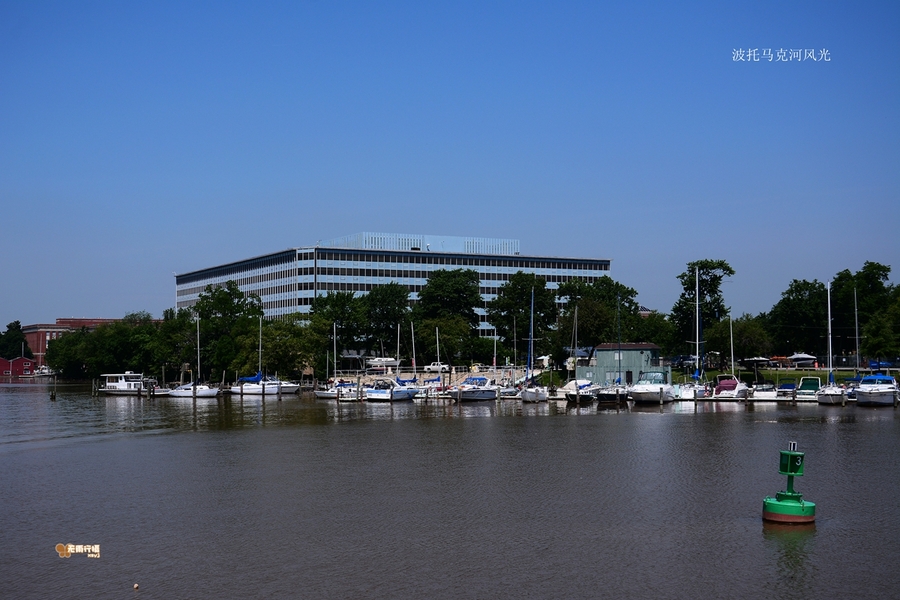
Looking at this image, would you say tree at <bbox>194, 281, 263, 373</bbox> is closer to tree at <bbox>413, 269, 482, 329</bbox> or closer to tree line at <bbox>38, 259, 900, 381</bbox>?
tree line at <bbox>38, 259, 900, 381</bbox>

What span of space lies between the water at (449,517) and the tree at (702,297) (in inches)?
3012

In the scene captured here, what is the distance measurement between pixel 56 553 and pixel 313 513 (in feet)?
21.6

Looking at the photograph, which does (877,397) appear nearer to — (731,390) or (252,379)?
(731,390)

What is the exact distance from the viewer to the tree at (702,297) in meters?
125

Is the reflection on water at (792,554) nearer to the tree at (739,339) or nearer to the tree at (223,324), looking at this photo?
the tree at (739,339)

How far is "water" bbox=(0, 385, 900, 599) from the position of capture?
17531 millimetres

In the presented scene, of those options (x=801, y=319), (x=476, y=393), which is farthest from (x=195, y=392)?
(x=801, y=319)

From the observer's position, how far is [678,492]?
91.2 feet

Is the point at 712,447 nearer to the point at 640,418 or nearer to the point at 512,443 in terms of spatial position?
the point at 512,443

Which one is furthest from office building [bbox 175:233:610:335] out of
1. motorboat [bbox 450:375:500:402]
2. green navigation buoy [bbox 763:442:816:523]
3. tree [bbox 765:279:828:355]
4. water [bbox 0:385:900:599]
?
green navigation buoy [bbox 763:442:816:523]

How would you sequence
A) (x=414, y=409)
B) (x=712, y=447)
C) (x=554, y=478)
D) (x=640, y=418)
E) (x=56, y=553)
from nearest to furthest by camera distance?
(x=56, y=553) < (x=554, y=478) < (x=712, y=447) < (x=640, y=418) < (x=414, y=409)

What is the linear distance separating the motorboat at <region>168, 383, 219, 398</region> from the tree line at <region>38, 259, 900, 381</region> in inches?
397

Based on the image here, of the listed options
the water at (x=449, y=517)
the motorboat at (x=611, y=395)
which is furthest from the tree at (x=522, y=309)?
the water at (x=449, y=517)

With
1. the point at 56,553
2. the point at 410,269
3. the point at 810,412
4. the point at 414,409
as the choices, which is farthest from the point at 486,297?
the point at 56,553
